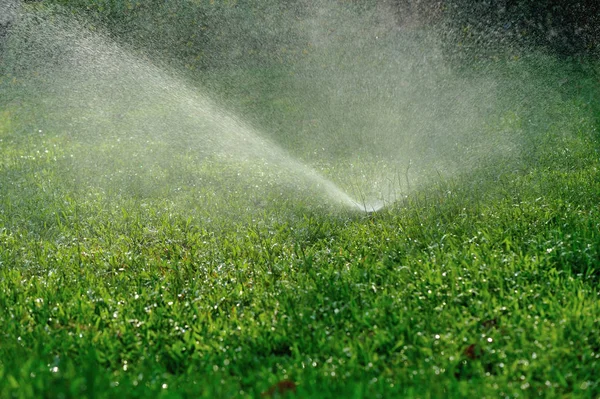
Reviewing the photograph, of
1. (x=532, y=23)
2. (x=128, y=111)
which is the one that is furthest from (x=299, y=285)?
(x=532, y=23)

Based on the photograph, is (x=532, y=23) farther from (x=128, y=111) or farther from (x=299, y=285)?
(x=299, y=285)

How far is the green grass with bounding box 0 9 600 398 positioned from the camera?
105 inches

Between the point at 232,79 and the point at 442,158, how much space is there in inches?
186

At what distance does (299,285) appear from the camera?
3570mm

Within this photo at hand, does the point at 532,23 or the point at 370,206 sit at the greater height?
the point at 532,23

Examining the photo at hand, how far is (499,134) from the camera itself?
6840mm

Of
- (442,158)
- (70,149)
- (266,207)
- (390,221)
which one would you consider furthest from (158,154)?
(390,221)

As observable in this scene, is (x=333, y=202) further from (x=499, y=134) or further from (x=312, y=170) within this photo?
(x=499, y=134)

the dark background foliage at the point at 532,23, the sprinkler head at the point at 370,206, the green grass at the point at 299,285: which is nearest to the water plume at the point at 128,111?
the sprinkler head at the point at 370,206

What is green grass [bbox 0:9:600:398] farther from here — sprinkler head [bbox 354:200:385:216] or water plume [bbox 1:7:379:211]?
water plume [bbox 1:7:379:211]

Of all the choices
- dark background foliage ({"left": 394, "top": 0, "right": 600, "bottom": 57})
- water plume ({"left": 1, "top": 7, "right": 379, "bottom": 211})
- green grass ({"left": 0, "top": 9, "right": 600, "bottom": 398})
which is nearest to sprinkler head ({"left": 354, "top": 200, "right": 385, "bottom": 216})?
water plume ({"left": 1, "top": 7, "right": 379, "bottom": 211})

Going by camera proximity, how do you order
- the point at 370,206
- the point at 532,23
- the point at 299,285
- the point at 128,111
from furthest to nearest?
1. the point at 532,23
2. the point at 128,111
3. the point at 370,206
4. the point at 299,285

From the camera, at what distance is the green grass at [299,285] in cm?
266

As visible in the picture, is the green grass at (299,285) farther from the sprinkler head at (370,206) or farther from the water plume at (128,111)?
the water plume at (128,111)
